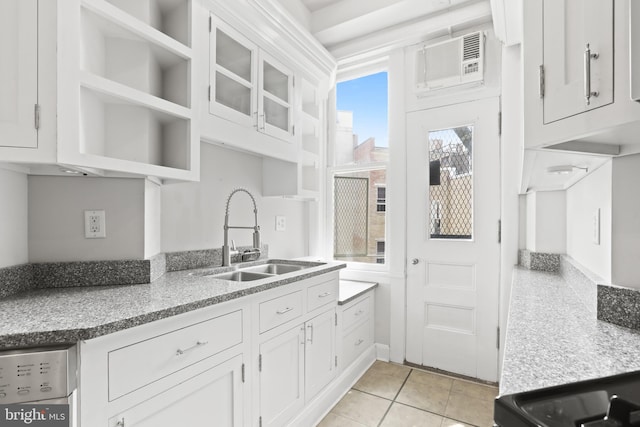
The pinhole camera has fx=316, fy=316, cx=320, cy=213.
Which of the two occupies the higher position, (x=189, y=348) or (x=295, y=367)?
(x=189, y=348)

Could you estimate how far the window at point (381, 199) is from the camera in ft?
9.86

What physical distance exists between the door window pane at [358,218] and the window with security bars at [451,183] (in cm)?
48

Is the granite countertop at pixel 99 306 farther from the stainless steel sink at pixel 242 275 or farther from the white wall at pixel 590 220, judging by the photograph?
the white wall at pixel 590 220

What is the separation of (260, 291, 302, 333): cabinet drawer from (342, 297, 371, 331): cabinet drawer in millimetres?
645

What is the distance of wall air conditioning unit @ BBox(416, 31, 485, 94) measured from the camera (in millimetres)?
2504

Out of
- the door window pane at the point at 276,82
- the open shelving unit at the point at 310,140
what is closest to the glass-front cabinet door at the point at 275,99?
the door window pane at the point at 276,82

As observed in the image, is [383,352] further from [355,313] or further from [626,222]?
[626,222]

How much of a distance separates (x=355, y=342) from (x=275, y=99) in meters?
1.99

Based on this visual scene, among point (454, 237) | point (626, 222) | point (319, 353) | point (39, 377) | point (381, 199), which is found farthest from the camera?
point (381, 199)

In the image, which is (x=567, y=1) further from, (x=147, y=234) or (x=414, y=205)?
(x=414, y=205)

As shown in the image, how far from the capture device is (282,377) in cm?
174

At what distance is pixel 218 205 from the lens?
89.6 inches

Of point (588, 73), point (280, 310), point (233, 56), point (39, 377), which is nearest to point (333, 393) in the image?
point (280, 310)

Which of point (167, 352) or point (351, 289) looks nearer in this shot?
point (167, 352)
